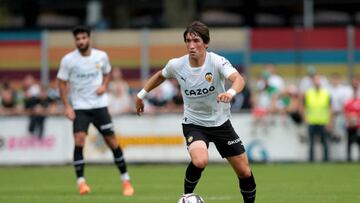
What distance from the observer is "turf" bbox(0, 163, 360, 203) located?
1639 cm

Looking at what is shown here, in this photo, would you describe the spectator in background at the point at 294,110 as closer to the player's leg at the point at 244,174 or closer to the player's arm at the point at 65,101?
the player's arm at the point at 65,101

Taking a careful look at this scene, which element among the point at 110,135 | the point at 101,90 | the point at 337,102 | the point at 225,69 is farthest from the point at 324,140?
the point at 225,69

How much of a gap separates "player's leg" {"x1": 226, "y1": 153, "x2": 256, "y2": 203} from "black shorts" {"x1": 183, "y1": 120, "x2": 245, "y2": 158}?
0.23 feet

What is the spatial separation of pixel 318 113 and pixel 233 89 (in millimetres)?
14176

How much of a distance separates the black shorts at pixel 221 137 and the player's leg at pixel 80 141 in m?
4.41

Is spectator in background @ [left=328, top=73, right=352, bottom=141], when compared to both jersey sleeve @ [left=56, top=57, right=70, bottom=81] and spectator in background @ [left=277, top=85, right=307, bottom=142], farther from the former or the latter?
Answer: jersey sleeve @ [left=56, top=57, right=70, bottom=81]

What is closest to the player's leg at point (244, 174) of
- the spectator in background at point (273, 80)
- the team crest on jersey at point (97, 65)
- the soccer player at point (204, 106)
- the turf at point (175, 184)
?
the soccer player at point (204, 106)

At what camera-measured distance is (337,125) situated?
89.5 feet

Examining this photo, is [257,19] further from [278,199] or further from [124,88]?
[278,199]

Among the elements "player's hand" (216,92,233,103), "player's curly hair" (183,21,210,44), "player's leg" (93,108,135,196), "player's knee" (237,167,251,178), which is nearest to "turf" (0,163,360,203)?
"player's leg" (93,108,135,196)

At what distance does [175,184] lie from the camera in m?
19.7

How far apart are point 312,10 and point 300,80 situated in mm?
11195

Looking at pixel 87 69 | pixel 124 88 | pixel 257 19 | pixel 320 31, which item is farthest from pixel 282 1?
pixel 87 69

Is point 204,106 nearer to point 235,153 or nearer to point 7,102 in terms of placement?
point 235,153
